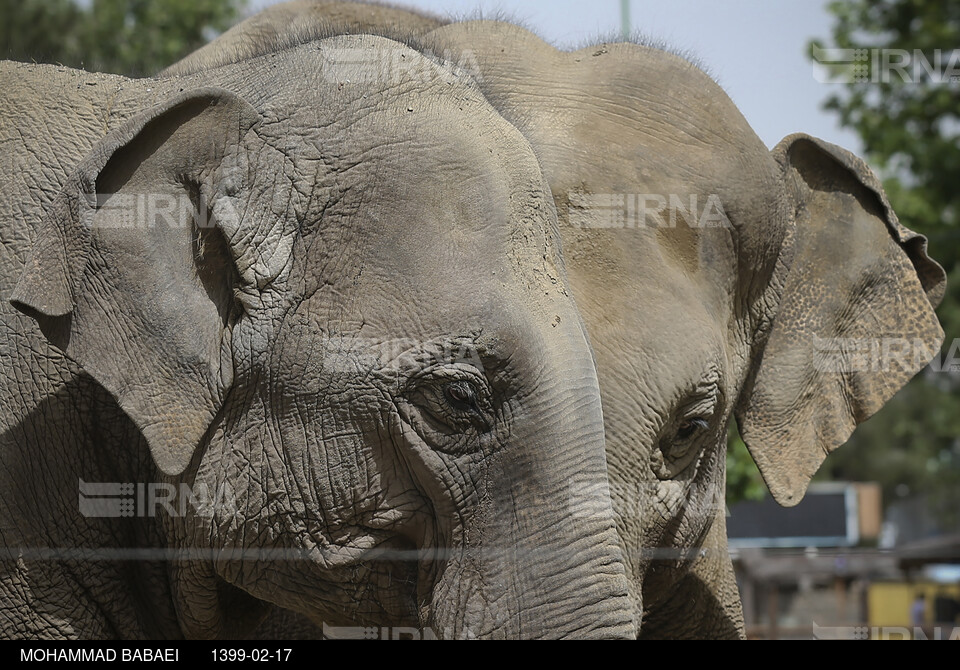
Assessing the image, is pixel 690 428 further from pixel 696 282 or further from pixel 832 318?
pixel 832 318

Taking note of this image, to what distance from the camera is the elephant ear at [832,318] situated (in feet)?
10.8

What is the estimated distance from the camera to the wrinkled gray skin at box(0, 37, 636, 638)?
2039mm

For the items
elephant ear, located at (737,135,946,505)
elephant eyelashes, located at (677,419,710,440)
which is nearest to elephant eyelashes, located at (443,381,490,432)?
elephant eyelashes, located at (677,419,710,440)

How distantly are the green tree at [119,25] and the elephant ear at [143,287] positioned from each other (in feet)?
12.0

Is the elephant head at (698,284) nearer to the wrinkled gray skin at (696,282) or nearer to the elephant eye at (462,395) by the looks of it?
the wrinkled gray skin at (696,282)

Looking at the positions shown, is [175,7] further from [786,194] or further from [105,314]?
[105,314]

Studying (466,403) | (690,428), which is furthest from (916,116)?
(466,403)

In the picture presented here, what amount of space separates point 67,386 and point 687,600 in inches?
71.7

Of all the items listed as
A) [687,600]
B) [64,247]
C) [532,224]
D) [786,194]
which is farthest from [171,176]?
[687,600]

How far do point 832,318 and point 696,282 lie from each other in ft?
2.18

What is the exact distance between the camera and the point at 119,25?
351 inches

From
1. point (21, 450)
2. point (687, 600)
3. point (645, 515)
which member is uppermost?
point (21, 450)
